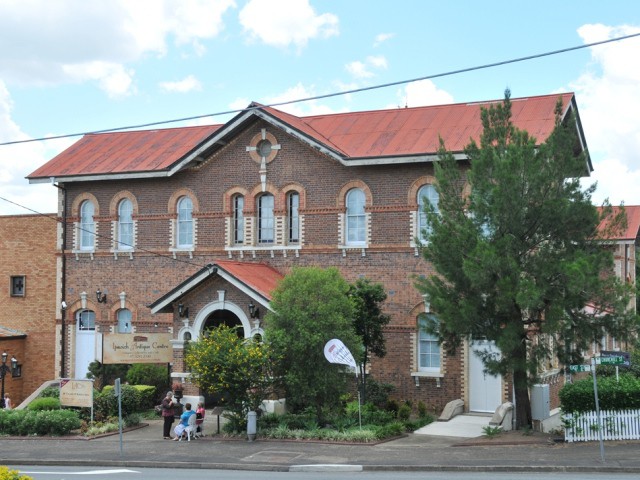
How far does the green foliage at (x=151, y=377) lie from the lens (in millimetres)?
29406

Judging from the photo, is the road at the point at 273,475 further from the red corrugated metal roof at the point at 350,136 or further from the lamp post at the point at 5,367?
the lamp post at the point at 5,367

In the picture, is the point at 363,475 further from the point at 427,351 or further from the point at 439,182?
the point at 427,351

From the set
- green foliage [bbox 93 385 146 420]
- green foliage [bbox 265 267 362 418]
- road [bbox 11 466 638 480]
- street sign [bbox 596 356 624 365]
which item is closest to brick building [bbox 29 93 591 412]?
green foliage [bbox 93 385 146 420]

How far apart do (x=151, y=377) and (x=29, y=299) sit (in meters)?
7.98

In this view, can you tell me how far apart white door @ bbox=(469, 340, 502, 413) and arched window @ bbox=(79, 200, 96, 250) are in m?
14.2

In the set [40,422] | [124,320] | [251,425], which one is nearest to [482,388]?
[251,425]

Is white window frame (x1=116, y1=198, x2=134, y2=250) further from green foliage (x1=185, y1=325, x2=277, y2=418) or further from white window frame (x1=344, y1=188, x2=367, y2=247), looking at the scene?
green foliage (x1=185, y1=325, x2=277, y2=418)

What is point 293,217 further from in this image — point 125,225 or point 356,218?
point 125,225

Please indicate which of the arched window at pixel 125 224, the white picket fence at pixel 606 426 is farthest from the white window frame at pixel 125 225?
the white picket fence at pixel 606 426

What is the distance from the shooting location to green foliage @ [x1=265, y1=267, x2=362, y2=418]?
23156 mm

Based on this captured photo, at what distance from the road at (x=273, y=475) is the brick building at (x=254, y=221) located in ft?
23.3

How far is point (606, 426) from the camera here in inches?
836

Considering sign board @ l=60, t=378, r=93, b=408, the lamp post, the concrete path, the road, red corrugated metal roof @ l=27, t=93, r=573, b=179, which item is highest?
red corrugated metal roof @ l=27, t=93, r=573, b=179

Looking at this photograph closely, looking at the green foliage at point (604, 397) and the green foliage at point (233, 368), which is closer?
the green foliage at point (604, 397)
